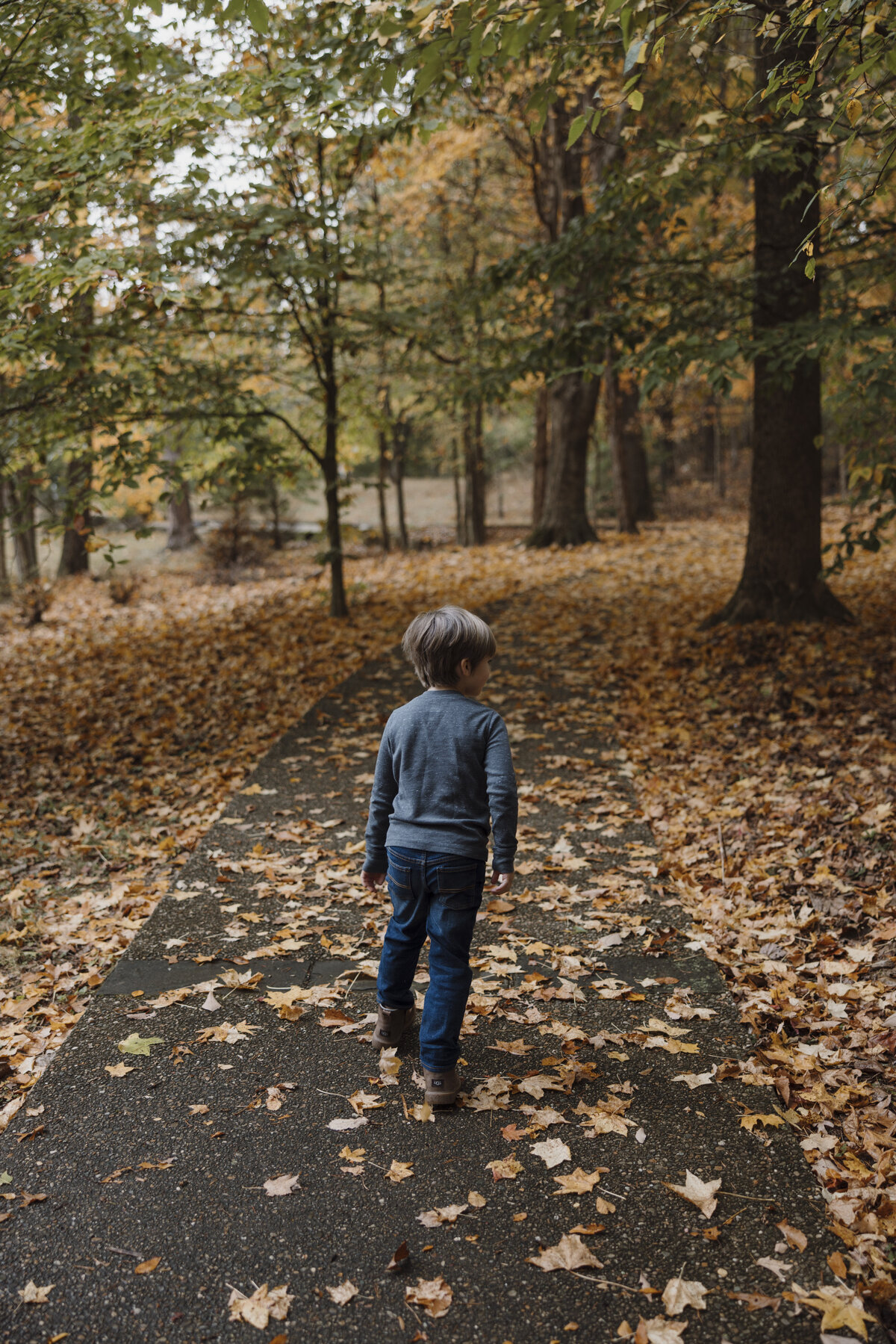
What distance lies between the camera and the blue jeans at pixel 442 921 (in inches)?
120

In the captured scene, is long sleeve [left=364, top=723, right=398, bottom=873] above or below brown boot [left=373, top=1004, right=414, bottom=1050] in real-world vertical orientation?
above

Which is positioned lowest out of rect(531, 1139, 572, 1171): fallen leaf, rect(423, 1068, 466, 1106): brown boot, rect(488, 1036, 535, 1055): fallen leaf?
rect(488, 1036, 535, 1055): fallen leaf

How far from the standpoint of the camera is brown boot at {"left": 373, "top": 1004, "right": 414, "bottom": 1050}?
3.43 meters

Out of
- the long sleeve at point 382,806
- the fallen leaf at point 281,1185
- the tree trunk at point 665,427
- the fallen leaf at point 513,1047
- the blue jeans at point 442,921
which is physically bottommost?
the fallen leaf at point 513,1047

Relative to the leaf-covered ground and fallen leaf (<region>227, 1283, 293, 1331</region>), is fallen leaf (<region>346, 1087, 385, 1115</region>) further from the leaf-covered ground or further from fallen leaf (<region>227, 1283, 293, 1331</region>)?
the leaf-covered ground

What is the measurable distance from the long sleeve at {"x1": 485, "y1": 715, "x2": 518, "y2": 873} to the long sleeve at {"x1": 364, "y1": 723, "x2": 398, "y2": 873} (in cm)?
39

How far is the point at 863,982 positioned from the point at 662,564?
1119cm

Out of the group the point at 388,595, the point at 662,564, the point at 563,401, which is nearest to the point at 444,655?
the point at 388,595

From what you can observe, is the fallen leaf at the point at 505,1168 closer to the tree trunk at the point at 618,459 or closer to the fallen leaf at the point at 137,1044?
the fallen leaf at the point at 137,1044

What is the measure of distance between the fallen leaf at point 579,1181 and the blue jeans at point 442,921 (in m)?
0.53

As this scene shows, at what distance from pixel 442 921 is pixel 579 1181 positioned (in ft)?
2.90

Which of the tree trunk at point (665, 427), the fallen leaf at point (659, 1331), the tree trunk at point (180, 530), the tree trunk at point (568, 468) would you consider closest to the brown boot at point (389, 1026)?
the fallen leaf at point (659, 1331)

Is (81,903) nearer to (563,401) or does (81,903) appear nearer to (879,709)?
(879,709)

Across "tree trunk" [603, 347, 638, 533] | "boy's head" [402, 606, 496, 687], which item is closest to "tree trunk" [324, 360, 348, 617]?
"tree trunk" [603, 347, 638, 533]
